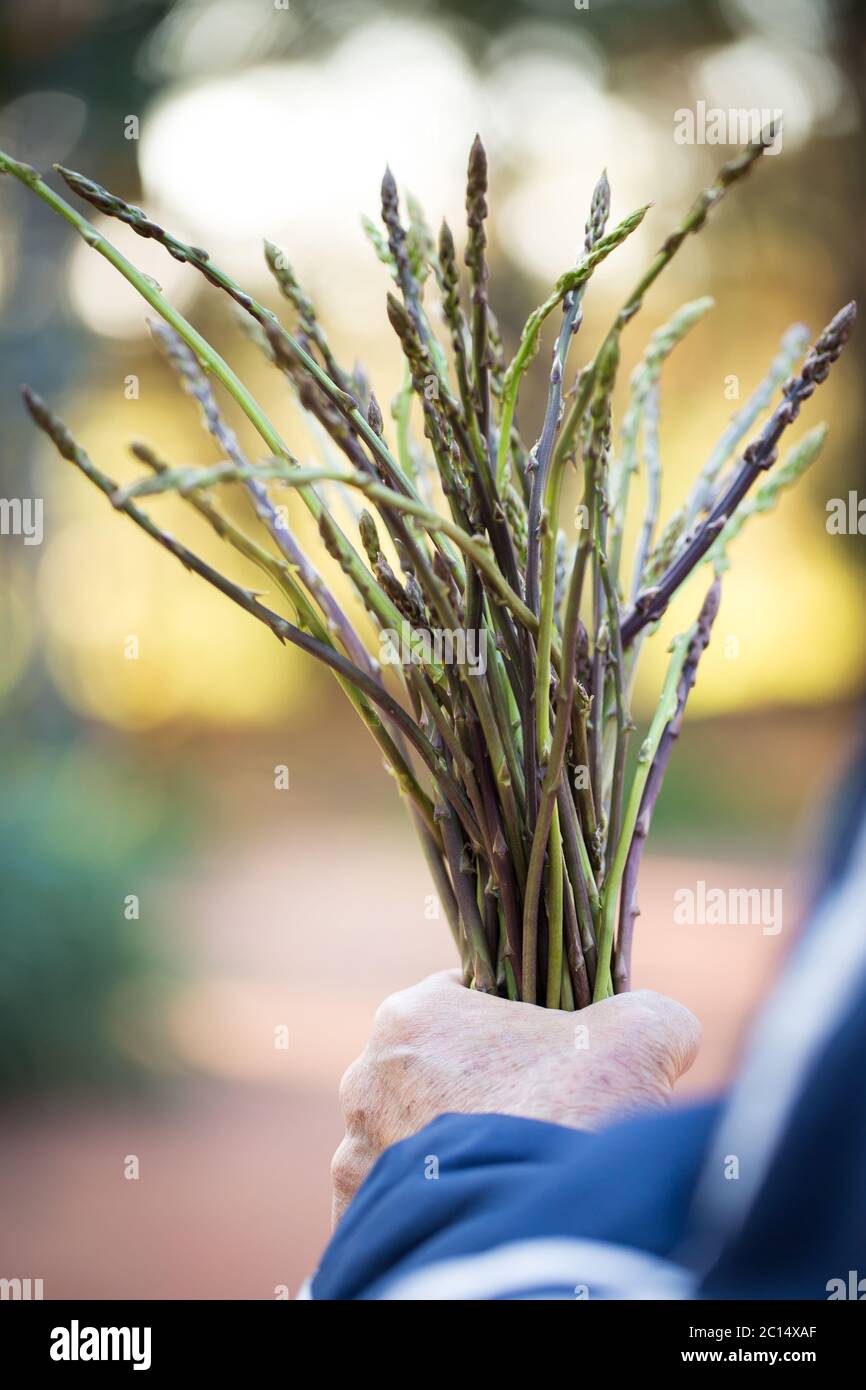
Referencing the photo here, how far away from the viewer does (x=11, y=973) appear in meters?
1.87

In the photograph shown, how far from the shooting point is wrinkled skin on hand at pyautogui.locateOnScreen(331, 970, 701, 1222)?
39cm

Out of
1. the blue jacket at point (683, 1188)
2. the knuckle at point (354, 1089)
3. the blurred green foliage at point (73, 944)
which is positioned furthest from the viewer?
the blurred green foliage at point (73, 944)

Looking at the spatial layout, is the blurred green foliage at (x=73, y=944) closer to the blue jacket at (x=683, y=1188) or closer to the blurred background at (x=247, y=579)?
the blurred background at (x=247, y=579)

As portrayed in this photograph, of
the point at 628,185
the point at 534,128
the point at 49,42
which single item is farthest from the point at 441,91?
the point at 49,42

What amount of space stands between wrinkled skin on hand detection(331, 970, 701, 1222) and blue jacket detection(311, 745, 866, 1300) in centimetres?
3

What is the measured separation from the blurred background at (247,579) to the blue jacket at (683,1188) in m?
1.55

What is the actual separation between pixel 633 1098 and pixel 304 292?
1.08 ft

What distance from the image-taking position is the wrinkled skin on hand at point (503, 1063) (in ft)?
1.28

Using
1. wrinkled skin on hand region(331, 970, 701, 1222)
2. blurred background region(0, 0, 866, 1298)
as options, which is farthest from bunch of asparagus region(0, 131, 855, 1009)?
blurred background region(0, 0, 866, 1298)

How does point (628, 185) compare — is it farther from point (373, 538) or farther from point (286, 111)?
point (373, 538)
